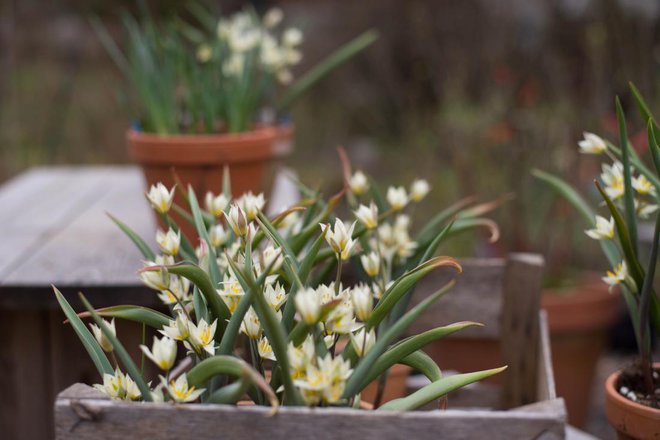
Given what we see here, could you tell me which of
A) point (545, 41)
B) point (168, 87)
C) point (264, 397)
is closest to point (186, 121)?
point (168, 87)

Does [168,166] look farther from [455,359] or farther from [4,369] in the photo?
[455,359]

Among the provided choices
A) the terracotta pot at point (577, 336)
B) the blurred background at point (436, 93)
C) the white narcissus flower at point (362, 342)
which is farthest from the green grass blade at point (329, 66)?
the terracotta pot at point (577, 336)

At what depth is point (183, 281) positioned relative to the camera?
1.10 m

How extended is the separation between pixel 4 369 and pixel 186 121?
2.13 feet

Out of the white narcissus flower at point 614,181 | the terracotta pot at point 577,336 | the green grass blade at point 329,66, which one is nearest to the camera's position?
the white narcissus flower at point 614,181

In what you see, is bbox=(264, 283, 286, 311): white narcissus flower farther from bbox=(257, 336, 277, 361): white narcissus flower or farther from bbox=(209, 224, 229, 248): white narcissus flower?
bbox=(209, 224, 229, 248): white narcissus flower

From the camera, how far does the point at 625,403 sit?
112 cm

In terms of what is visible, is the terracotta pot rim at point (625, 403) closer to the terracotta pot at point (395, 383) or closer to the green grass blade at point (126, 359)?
the terracotta pot at point (395, 383)

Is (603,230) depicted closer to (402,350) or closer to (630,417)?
(630,417)

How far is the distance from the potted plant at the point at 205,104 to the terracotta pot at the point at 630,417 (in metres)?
0.90

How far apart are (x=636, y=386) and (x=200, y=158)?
94cm

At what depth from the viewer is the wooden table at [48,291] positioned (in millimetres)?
1550

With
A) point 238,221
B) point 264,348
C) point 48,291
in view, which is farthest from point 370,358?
point 48,291

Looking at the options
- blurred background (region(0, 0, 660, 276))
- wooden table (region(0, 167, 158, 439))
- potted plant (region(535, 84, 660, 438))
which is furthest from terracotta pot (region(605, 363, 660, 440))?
blurred background (region(0, 0, 660, 276))
